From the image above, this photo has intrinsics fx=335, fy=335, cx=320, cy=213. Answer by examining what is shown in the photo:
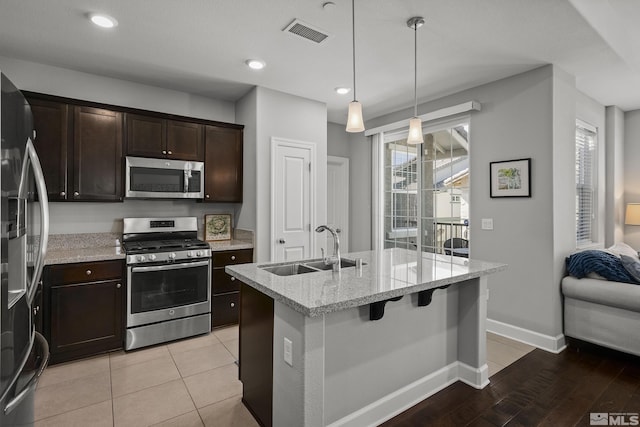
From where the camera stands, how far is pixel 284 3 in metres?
2.25

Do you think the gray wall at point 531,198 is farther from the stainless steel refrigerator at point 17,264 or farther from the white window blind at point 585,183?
→ the stainless steel refrigerator at point 17,264

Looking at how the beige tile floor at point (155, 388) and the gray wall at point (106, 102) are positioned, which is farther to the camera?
the gray wall at point (106, 102)

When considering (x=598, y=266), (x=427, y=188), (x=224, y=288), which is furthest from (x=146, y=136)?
(x=598, y=266)

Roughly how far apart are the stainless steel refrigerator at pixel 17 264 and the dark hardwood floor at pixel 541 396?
188cm

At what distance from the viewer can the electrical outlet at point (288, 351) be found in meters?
1.70

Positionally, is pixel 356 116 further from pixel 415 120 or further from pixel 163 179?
pixel 163 179

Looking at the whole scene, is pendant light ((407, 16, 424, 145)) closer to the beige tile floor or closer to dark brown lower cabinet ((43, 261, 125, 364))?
the beige tile floor

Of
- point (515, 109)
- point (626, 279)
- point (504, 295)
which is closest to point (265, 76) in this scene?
point (515, 109)

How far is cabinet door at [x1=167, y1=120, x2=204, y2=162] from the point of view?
143 inches

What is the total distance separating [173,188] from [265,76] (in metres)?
1.55

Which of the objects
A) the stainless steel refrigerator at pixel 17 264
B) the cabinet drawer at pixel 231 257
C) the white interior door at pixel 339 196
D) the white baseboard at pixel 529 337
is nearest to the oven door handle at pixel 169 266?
the cabinet drawer at pixel 231 257

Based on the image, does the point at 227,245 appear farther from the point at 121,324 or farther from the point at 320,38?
the point at 320,38

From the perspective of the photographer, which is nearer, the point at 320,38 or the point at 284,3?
the point at 284,3

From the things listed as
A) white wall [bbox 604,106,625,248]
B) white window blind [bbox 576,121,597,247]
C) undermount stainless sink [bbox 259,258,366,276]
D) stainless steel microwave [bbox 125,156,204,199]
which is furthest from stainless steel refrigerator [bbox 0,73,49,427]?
white wall [bbox 604,106,625,248]
